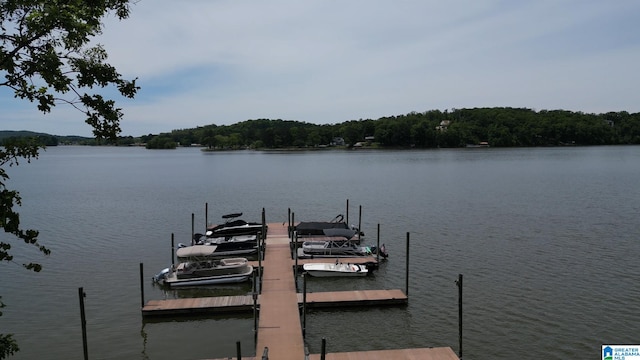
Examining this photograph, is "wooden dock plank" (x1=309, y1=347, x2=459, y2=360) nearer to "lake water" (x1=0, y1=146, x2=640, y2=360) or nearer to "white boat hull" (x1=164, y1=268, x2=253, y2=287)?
"lake water" (x1=0, y1=146, x2=640, y2=360)

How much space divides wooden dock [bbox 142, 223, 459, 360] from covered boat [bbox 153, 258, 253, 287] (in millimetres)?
1265

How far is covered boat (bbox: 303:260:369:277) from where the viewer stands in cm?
2547

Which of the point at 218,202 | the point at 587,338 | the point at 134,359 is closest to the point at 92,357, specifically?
the point at 134,359

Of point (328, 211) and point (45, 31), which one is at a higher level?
point (45, 31)

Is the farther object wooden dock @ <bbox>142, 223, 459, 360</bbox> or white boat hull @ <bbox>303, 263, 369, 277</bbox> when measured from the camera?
white boat hull @ <bbox>303, 263, 369, 277</bbox>

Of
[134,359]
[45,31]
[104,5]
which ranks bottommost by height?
[134,359]

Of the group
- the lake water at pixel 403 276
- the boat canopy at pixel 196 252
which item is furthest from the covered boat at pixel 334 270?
the boat canopy at pixel 196 252

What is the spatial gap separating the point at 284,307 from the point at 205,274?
21.7ft

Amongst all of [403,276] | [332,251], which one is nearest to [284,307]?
[403,276]

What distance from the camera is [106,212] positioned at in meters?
48.0

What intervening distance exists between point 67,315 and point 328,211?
28.5m

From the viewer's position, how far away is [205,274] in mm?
24516

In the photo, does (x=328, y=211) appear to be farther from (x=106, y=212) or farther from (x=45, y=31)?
(x=45, y=31)

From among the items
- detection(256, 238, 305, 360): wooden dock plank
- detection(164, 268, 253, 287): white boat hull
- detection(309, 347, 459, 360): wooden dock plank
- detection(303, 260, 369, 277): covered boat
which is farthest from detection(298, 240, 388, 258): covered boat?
detection(309, 347, 459, 360): wooden dock plank
